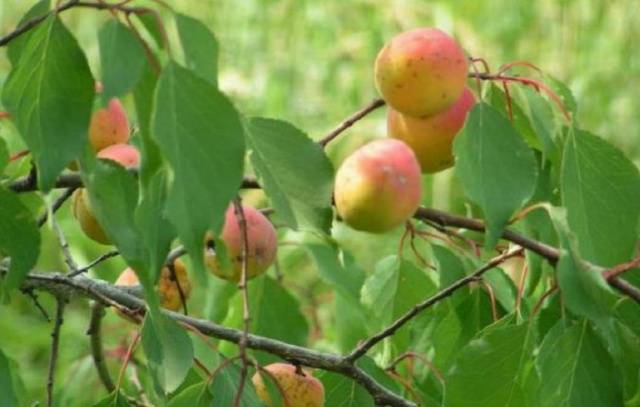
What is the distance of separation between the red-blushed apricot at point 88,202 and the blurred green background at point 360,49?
2025 millimetres

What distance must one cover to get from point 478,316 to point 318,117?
7.54ft

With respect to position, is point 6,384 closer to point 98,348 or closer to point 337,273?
point 98,348

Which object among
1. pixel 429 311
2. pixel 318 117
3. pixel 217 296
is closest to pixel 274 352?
pixel 429 311

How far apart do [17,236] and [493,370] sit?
0.39m

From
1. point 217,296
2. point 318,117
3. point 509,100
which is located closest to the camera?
point 509,100

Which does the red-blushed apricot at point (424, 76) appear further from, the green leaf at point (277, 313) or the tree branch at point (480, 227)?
the green leaf at point (277, 313)

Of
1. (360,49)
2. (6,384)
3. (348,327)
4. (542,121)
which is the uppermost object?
(542,121)

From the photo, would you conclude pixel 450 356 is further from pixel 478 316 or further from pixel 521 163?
pixel 521 163

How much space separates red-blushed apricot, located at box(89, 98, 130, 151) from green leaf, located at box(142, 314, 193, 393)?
21 centimetres

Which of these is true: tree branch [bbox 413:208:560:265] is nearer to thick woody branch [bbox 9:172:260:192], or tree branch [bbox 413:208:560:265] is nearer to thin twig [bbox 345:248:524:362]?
thin twig [bbox 345:248:524:362]

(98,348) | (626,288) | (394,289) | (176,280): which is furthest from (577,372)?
(98,348)

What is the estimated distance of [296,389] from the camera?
1377mm

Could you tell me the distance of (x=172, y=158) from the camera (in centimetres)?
103

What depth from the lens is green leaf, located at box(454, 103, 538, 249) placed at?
1.21 meters
